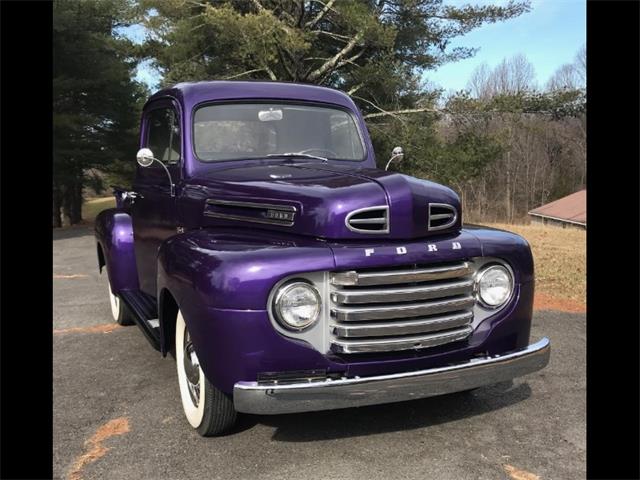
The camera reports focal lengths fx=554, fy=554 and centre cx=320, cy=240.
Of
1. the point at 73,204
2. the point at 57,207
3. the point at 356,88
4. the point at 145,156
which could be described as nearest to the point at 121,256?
the point at 145,156

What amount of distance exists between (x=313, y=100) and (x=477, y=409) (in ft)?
8.30

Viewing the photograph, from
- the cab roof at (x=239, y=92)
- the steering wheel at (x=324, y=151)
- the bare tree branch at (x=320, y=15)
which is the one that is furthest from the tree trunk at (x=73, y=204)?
the steering wheel at (x=324, y=151)

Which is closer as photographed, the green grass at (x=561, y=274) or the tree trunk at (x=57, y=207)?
the green grass at (x=561, y=274)

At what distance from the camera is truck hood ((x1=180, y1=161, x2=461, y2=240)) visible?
2.83m

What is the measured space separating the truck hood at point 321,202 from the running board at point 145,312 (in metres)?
0.83

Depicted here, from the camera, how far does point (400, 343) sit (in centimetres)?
280

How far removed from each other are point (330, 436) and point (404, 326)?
0.82 m

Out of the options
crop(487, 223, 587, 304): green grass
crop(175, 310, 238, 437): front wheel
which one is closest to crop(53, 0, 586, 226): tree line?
crop(487, 223, 587, 304): green grass

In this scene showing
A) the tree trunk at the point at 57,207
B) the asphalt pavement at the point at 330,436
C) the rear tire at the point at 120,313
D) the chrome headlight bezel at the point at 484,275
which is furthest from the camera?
the tree trunk at the point at 57,207

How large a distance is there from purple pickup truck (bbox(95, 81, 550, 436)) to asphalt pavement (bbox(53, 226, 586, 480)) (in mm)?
243

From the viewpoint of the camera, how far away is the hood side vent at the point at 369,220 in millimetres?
2807

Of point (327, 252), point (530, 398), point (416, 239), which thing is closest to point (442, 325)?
point (416, 239)

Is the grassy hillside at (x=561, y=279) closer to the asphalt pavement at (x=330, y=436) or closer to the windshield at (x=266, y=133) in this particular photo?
the asphalt pavement at (x=330, y=436)

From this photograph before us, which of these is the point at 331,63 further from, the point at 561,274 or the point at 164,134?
the point at 164,134
